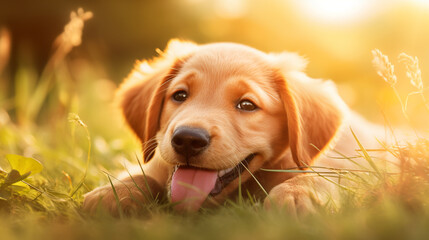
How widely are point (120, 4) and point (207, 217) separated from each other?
28.0 feet

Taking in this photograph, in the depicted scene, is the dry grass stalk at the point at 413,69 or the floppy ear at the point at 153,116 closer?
the dry grass stalk at the point at 413,69

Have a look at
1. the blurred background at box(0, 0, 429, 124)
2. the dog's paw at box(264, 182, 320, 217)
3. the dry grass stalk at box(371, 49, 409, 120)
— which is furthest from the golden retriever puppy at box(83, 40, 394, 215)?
the blurred background at box(0, 0, 429, 124)

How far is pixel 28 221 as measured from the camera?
87.5 inches

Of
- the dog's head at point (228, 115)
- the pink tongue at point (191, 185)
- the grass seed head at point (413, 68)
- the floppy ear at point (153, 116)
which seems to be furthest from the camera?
the floppy ear at point (153, 116)

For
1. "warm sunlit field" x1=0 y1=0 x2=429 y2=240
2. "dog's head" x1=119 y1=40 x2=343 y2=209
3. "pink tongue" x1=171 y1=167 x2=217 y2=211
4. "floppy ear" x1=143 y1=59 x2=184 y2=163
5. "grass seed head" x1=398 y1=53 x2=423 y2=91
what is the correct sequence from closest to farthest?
1. "warm sunlit field" x1=0 y1=0 x2=429 y2=240
2. "grass seed head" x1=398 y1=53 x2=423 y2=91
3. "pink tongue" x1=171 y1=167 x2=217 y2=211
4. "dog's head" x1=119 y1=40 x2=343 y2=209
5. "floppy ear" x1=143 y1=59 x2=184 y2=163

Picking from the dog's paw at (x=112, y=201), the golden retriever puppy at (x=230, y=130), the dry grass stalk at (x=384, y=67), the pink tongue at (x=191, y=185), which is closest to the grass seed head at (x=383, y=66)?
the dry grass stalk at (x=384, y=67)

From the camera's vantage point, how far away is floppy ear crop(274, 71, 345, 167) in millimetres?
3080

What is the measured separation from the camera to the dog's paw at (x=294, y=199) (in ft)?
7.90

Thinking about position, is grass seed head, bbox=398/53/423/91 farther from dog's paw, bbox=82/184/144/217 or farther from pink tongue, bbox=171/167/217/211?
dog's paw, bbox=82/184/144/217

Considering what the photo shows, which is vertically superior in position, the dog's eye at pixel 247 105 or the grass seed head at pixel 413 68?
the grass seed head at pixel 413 68

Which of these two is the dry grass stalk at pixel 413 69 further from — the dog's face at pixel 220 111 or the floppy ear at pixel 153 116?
the floppy ear at pixel 153 116

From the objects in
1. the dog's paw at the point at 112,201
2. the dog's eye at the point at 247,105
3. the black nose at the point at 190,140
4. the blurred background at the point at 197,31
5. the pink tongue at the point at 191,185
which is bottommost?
the dog's paw at the point at 112,201

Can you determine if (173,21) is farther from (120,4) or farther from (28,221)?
(28,221)

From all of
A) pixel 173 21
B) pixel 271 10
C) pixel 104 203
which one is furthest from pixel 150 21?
pixel 104 203
